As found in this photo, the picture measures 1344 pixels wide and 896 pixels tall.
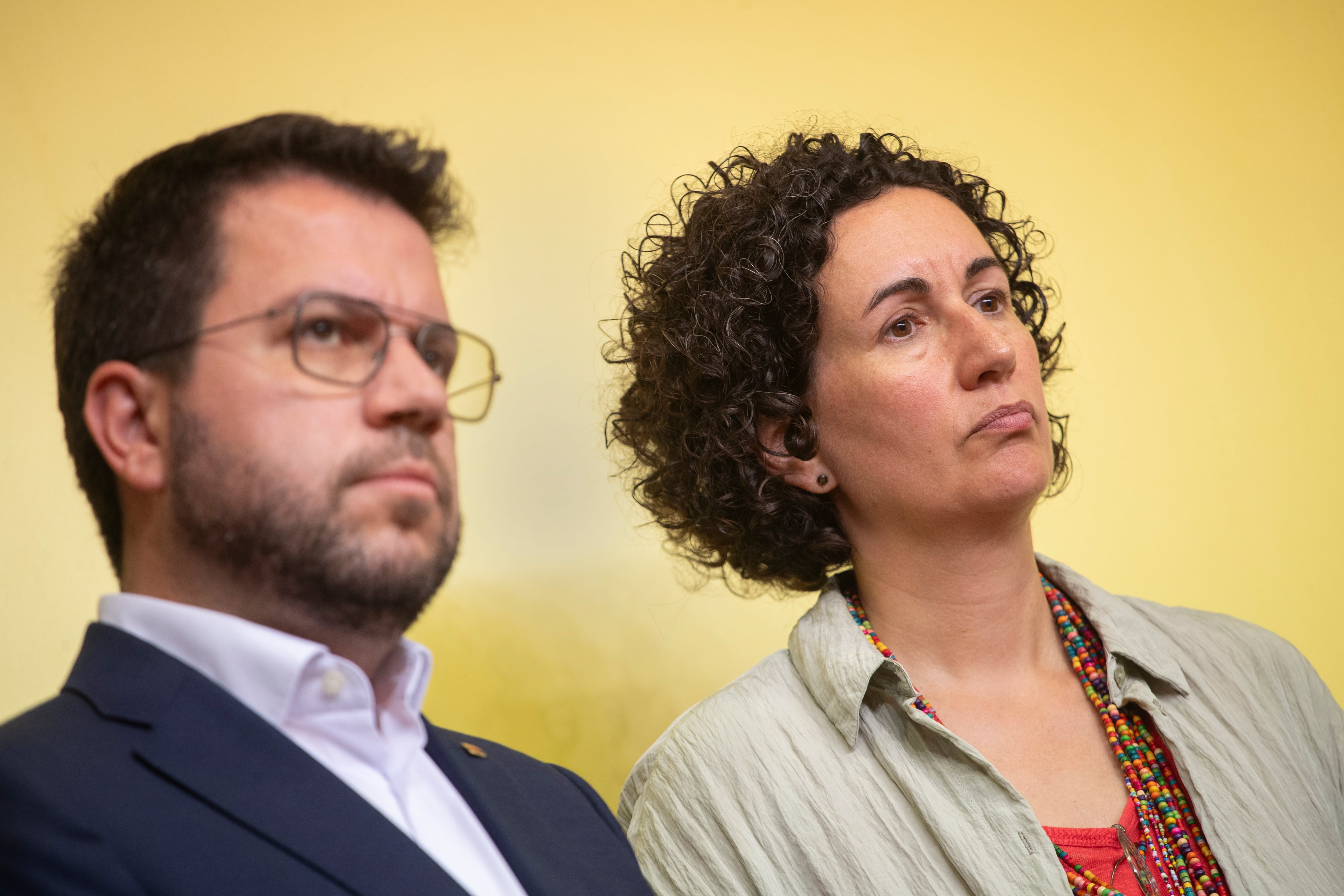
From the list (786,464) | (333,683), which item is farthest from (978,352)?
(333,683)

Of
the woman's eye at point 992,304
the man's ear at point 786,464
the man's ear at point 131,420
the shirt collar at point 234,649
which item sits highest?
the woman's eye at point 992,304

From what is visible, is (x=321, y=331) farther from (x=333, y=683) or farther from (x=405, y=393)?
(x=333, y=683)

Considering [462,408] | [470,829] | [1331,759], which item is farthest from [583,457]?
[1331,759]

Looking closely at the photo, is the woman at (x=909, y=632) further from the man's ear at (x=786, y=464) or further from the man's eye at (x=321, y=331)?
the man's eye at (x=321, y=331)

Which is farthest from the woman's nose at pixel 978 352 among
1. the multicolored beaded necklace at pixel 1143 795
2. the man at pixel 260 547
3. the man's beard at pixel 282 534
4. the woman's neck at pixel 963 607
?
the man's beard at pixel 282 534

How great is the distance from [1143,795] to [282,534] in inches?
43.4

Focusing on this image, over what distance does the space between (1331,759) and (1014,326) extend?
2.36 ft

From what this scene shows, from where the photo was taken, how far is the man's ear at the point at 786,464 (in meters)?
1.61

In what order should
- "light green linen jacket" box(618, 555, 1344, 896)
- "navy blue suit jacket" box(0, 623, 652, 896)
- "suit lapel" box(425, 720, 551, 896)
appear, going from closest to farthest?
1. "navy blue suit jacket" box(0, 623, 652, 896)
2. "suit lapel" box(425, 720, 551, 896)
3. "light green linen jacket" box(618, 555, 1344, 896)

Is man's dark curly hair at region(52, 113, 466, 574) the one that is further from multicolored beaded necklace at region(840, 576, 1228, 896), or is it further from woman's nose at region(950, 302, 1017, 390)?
multicolored beaded necklace at region(840, 576, 1228, 896)

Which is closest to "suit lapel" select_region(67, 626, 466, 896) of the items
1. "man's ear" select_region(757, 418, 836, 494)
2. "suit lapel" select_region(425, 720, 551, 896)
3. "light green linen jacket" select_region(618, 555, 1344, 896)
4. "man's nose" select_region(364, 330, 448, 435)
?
"suit lapel" select_region(425, 720, 551, 896)

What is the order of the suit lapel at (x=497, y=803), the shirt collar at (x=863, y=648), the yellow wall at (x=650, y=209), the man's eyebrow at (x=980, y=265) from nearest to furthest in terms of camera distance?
1. the suit lapel at (x=497, y=803)
2. the shirt collar at (x=863, y=648)
3. the man's eyebrow at (x=980, y=265)
4. the yellow wall at (x=650, y=209)

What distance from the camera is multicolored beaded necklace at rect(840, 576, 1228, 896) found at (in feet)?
4.34

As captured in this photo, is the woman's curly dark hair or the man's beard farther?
the woman's curly dark hair
